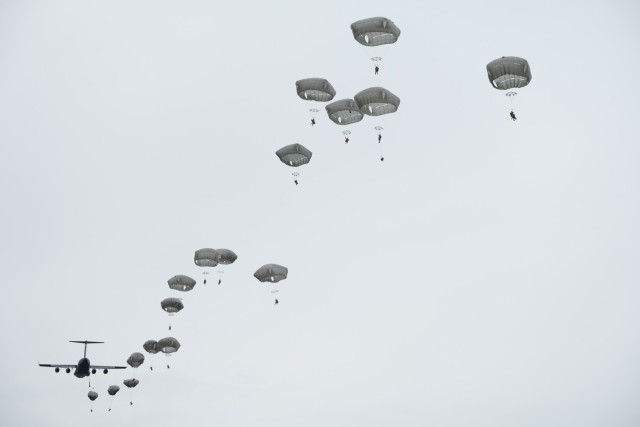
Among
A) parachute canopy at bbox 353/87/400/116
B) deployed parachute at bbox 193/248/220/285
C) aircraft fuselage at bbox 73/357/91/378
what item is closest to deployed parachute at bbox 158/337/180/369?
deployed parachute at bbox 193/248/220/285

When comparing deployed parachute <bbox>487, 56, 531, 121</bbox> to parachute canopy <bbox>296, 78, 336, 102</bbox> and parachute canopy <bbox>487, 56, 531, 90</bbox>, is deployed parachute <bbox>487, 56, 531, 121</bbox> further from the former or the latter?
parachute canopy <bbox>296, 78, 336, 102</bbox>

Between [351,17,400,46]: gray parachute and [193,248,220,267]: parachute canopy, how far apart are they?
2023 cm

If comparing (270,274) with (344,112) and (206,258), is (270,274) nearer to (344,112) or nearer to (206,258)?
(206,258)

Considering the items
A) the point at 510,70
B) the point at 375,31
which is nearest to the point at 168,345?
the point at 375,31

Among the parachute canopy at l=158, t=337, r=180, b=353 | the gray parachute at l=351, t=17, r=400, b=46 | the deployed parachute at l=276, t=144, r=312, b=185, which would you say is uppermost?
the gray parachute at l=351, t=17, r=400, b=46

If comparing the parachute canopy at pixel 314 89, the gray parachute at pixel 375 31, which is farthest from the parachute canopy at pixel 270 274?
the gray parachute at pixel 375 31

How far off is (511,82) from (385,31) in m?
8.58

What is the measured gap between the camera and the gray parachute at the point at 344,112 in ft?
168

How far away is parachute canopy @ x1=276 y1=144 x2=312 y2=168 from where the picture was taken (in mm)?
54656

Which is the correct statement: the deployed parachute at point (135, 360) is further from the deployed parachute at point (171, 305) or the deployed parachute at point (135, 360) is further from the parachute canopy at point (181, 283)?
the parachute canopy at point (181, 283)

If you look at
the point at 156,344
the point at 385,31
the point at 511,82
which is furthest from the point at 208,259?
the point at 511,82

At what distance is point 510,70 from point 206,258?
26679 mm

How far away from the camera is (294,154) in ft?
180

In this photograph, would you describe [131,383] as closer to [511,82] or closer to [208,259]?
[208,259]
